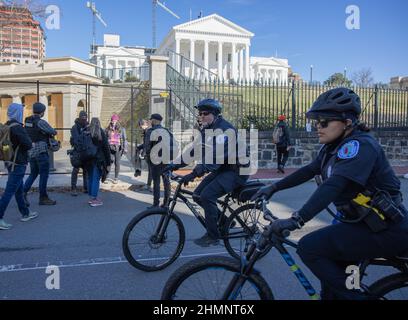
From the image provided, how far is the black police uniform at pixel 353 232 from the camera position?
2.48 metres

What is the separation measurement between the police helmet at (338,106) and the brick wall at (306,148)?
1210 cm

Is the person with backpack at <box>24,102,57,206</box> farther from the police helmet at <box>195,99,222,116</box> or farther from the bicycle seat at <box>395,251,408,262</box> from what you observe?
the bicycle seat at <box>395,251,408,262</box>

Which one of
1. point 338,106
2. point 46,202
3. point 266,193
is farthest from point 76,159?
point 338,106

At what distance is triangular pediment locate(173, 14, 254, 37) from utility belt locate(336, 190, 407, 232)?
211ft

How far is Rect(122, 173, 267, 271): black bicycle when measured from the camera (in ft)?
15.6

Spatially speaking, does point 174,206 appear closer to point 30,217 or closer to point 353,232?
point 353,232

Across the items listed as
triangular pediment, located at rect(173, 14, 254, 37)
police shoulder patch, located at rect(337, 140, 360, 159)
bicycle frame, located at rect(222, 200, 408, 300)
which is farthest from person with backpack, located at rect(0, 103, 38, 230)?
triangular pediment, located at rect(173, 14, 254, 37)

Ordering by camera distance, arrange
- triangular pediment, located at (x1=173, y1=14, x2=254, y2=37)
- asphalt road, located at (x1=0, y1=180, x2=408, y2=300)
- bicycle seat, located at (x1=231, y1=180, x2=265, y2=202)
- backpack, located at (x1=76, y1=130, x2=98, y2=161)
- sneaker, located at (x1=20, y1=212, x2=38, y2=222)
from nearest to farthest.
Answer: asphalt road, located at (x1=0, y1=180, x2=408, y2=300), bicycle seat, located at (x1=231, y1=180, x2=265, y2=202), sneaker, located at (x1=20, y1=212, x2=38, y2=222), backpack, located at (x1=76, y1=130, x2=98, y2=161), triangular pediment, located at (x1=173, y1=14, x2=254, y2=37)

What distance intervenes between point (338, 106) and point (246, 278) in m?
1.26

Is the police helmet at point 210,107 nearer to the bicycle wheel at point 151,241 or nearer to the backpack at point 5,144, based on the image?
the bicycle wheel at point 151,241

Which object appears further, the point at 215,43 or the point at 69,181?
the point at 215,43

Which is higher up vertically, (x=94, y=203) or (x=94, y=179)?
(x=94, y=179)

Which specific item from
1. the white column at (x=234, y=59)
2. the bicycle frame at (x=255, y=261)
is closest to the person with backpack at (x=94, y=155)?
the bicycle frame at (x=255, y=261)

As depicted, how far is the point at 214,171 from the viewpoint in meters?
5.04
